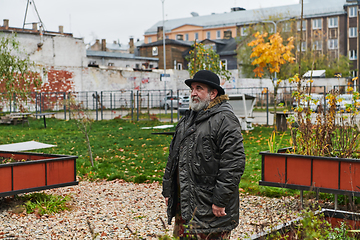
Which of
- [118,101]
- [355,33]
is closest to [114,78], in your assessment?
[118,101]

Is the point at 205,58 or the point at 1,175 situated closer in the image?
the point at 1,175

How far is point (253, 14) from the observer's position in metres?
76.9

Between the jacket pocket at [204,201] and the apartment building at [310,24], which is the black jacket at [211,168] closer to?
the jacket pocket at [204,201]

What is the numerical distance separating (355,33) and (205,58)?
52449 mm

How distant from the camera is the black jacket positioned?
314 cm

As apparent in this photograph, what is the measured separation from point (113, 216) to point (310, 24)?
7050cm

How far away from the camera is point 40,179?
571 centimetres

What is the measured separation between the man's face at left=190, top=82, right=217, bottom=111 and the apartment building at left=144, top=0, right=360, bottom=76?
47.9 m

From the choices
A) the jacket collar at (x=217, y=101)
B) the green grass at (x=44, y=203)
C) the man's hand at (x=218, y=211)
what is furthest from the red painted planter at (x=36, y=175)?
the man's hand at (x=218, y=211)

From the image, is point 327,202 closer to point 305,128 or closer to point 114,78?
point 305,128

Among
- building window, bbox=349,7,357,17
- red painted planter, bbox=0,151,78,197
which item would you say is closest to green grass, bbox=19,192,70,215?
red painted planter, bbox=0,151,78,197

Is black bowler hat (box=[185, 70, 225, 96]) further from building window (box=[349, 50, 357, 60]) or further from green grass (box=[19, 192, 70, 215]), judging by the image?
building window (box=[349, 50, 357, 60])

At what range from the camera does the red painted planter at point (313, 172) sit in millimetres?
4844

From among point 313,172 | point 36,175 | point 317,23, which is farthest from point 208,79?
point 317,23
